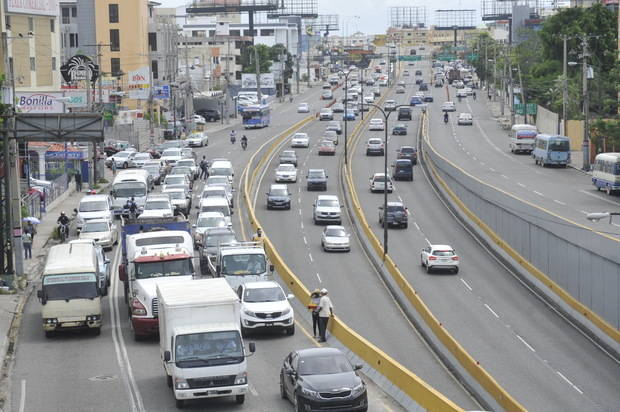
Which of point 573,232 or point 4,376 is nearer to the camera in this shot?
point 4,376

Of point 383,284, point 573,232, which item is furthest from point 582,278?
point 383,284

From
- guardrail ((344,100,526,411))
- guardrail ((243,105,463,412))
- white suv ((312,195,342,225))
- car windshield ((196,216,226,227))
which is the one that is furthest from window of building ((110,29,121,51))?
guardrail ((243,105,463,412))

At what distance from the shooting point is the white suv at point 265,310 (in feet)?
109

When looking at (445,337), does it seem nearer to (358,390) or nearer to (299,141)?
(358,390)

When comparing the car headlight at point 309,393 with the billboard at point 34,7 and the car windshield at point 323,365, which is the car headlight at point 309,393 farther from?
the billboard at point 34,7

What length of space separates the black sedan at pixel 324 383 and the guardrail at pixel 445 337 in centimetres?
380

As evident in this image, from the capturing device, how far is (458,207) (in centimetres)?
6712

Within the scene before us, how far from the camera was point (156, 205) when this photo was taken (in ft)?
179

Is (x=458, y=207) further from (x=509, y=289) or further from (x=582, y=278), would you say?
(x=582, y=278)

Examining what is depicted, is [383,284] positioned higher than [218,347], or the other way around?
[218,347]

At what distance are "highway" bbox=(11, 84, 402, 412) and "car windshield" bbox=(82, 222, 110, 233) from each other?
12466 mm

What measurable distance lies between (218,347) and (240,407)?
58.9 inches

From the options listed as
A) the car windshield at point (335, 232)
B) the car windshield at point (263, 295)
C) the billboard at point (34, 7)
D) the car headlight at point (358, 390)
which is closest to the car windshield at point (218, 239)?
the car windshield at point (263, 295)

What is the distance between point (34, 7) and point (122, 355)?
6308 cm
